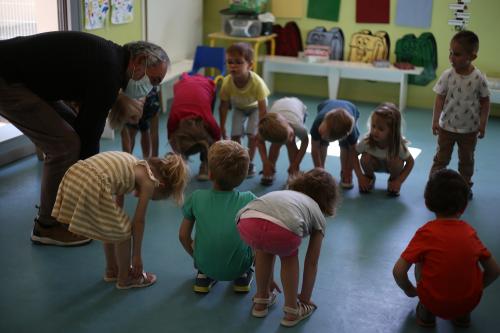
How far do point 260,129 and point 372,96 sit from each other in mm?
2995

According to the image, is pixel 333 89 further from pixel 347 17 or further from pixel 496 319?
pixel 496 319

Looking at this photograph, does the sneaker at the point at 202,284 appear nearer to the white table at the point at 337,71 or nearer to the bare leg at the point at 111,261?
the bare leg at the point at 111,261

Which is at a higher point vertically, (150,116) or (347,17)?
(347,17)

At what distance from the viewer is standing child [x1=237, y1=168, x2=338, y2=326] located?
7.59ft

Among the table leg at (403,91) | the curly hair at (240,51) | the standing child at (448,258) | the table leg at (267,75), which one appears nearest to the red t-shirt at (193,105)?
the curly hair at (240,51)

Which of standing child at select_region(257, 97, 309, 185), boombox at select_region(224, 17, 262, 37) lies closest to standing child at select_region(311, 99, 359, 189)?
standing child at select_region(257, 97, 309, 185)

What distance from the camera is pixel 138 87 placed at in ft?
10.9

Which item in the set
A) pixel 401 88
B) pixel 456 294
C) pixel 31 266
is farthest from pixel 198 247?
pixel 401 88

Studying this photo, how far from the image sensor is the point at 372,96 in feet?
21.3

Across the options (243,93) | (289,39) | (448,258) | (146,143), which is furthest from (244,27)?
(448,258)

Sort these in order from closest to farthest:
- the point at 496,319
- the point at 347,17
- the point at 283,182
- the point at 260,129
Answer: the point at 496,319
the point at 260,129
the point at 283,182
the point at 347,17

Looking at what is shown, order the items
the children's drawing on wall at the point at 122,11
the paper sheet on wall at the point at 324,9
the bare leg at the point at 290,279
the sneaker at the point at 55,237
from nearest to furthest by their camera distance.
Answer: the bare leg at the point at 290,279 → the sneaker at the point at 55,237 → the children's drawing on wall at the point at 122,11 → the paper sheet on wall at the point at 324,9

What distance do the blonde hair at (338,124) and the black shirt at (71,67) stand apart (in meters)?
1.32

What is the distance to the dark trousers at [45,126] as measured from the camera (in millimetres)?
2910
